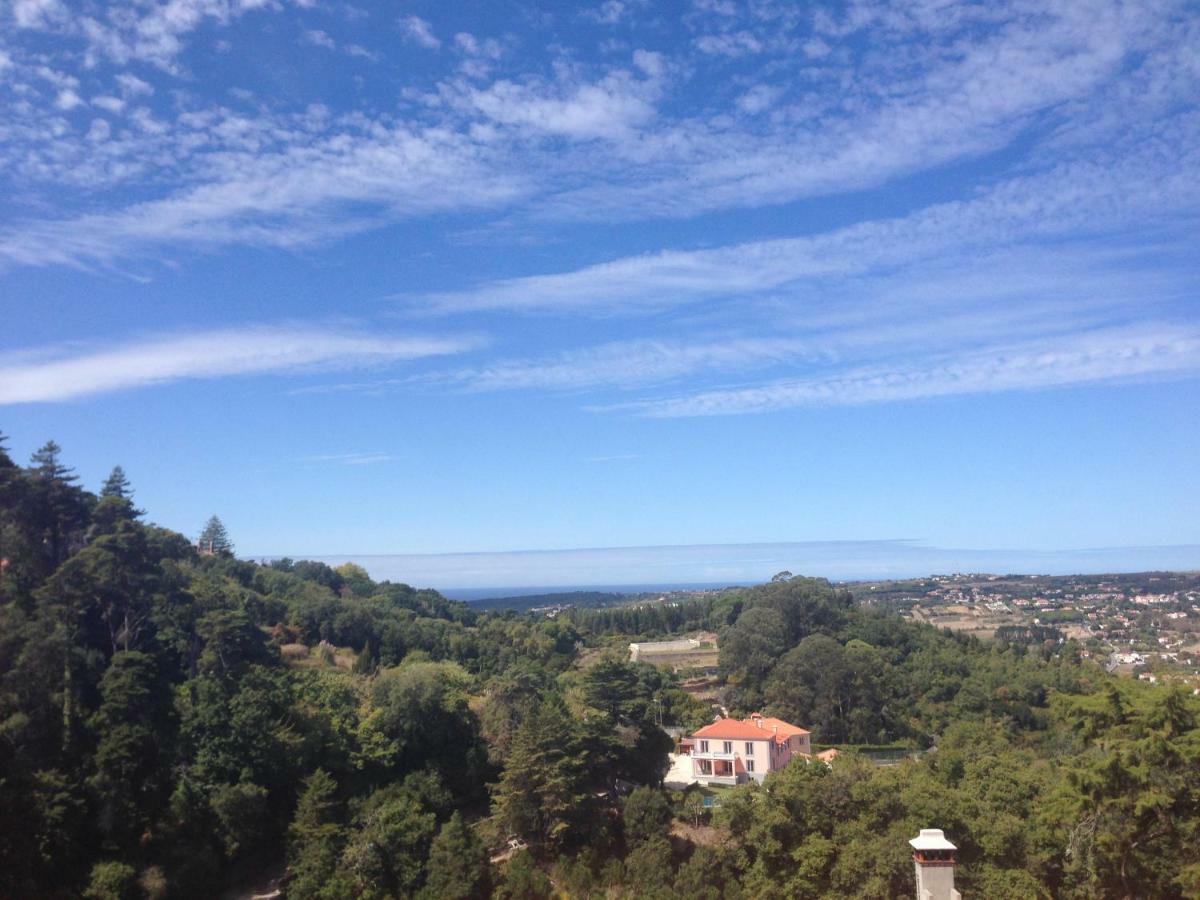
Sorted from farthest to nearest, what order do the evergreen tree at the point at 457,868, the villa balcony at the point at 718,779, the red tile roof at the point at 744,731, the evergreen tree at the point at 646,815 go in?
the red tile roof at the point at 744,731, the villa balcony at the point at 718,779, the evergreen tree at the point at 646,815, the evergreen tree at the point at 457,868

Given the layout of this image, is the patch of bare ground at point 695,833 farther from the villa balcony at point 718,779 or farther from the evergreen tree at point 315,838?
the evergreen tree at point 315,838

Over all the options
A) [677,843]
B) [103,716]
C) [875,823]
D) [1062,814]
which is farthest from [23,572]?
[1062,814]

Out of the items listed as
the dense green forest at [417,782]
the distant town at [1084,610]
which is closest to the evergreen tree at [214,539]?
the dense green forest at [417,782]

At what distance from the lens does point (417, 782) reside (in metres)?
21.5

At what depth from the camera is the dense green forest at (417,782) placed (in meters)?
14.5

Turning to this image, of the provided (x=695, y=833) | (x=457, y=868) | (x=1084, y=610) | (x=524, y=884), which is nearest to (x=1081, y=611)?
(x=1084, y=610)

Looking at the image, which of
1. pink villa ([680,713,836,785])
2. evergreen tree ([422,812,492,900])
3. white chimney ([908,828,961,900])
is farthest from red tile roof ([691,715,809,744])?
white chimney ([908,828,961,900])

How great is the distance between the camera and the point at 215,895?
1850 centimetres

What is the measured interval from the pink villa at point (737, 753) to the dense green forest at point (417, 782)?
11.4 ft

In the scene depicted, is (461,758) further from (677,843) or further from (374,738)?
(677,843)

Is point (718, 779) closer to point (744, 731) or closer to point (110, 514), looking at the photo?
point (744, 731)

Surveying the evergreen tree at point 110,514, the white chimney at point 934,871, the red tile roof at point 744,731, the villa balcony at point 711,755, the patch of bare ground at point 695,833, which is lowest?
the patch of bare ground at point 695,833

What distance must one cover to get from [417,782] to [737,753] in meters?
9.88

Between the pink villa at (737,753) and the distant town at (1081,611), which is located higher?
the pink villa at (737,753)
